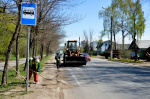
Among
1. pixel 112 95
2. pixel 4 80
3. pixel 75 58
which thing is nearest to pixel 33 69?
pixel 4 80

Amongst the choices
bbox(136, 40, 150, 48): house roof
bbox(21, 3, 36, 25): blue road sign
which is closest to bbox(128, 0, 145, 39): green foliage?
bbox(136, 40, 150, 48): house roof

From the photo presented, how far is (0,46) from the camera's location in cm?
2920

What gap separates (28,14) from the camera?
23.1 ft

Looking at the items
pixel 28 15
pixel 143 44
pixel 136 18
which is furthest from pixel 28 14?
pixel 143 44

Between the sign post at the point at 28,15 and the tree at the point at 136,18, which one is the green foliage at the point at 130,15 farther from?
the sign post at the point at 28,15

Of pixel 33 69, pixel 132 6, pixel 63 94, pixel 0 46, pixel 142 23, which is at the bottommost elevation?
pixel 63 94

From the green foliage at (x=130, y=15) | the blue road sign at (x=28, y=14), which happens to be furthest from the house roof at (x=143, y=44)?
the blue road sign at (x=28, y=14)

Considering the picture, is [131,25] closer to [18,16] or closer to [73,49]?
[73,49]

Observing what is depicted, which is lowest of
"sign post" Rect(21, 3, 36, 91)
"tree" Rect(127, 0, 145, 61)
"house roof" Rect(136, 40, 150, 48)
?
"sign post" Rect(21, 3, 36, 91)

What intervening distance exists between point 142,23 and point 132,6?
3518mm

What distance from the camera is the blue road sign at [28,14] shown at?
6.96m

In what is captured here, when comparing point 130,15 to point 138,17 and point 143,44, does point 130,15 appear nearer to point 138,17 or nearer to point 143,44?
point 138,17

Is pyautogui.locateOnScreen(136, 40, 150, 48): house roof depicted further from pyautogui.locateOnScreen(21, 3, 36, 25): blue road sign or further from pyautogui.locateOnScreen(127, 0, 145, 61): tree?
pyautogui.locateOnScreen(21, 3, 36, 25): blue road sign

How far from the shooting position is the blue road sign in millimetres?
6961
